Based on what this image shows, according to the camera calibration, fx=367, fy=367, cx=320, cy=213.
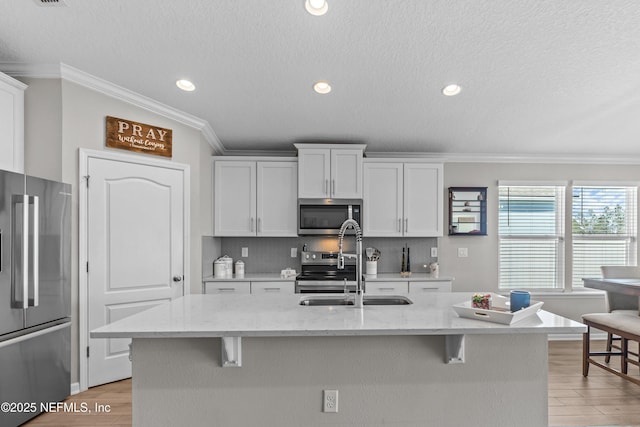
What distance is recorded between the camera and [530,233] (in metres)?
4.75

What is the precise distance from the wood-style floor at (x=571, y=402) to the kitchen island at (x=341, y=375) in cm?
88

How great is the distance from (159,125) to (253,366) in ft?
8.10

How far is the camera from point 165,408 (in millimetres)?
1883

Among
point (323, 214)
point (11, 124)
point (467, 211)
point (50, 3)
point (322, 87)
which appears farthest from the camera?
point (467, 211)

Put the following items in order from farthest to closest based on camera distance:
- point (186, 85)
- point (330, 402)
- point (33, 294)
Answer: point (186, 85)
point (33, 294)
point (330, 402)

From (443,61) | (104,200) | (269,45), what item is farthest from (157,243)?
(443,61)

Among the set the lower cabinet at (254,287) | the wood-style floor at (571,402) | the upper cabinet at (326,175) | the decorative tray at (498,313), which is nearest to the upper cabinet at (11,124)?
the wood-style floor at (571,402)

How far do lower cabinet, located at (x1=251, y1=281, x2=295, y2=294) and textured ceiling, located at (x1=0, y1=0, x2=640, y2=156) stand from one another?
5.53 ft

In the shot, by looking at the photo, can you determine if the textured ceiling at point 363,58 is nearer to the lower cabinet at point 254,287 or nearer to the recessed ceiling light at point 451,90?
the recessed ceiling light at point 451,90

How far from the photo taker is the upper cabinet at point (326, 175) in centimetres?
418

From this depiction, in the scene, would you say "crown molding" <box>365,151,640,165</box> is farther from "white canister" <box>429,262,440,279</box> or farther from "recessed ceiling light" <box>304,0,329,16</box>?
"recessed ceiling light" <box>304,0,329,16</box>

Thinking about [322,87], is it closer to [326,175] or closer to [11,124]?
[326,175]

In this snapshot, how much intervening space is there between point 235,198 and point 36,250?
2.08m

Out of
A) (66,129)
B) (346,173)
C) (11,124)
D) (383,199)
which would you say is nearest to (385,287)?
(383,199)
